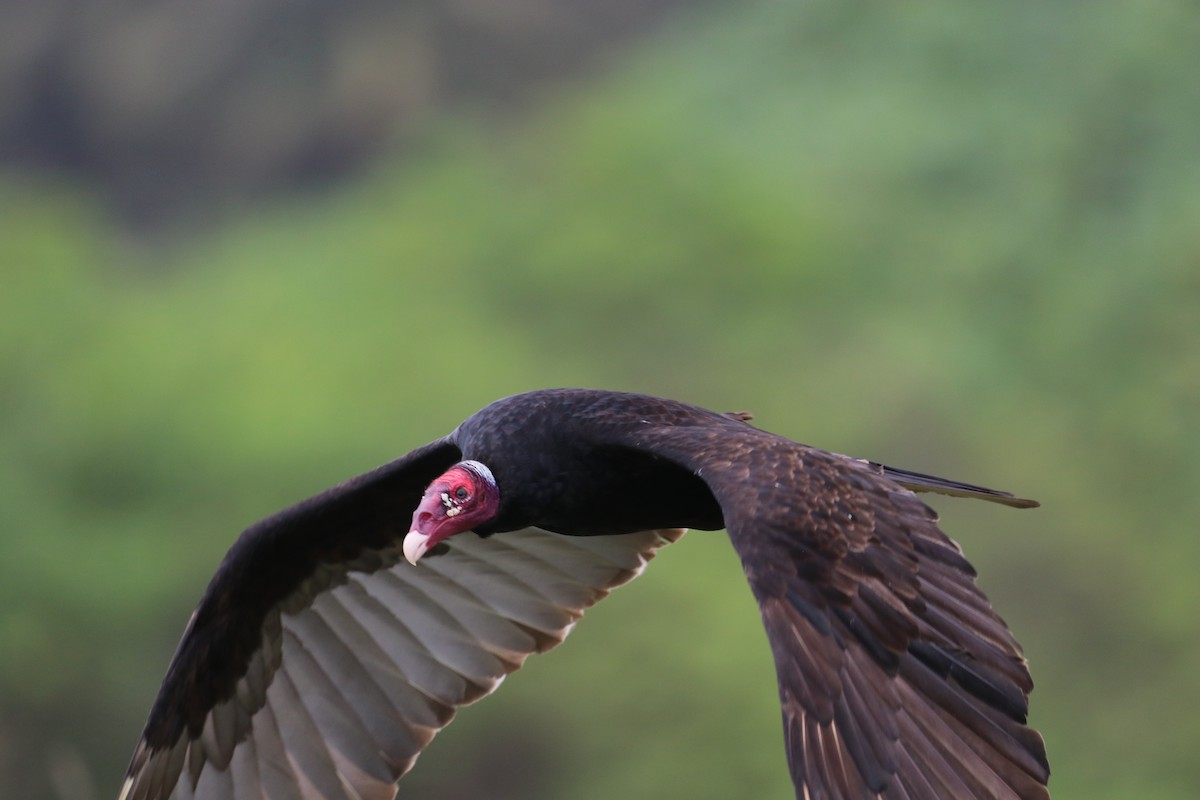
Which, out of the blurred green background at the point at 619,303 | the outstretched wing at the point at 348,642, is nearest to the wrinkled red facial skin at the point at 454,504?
the outstretched wing at the point at 348,642

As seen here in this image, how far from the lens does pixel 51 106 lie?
3108 centimetres

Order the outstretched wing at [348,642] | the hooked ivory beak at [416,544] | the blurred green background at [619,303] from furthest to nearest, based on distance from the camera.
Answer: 1. the blurred green background at [619,303]
2. the outstretched wing at [348,642]
3. the hooked ivory beak at [416,544]

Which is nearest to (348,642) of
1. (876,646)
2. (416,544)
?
(416,544)

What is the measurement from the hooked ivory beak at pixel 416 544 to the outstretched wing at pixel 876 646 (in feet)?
3.02

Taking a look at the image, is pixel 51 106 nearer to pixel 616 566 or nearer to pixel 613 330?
pixel 613 330

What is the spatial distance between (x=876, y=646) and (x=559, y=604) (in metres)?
2.13

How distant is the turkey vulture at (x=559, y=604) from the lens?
3.66m

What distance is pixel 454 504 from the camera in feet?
15.3

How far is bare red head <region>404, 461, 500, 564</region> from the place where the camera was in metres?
4.66

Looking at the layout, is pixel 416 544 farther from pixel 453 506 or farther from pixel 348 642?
pixel 348 642

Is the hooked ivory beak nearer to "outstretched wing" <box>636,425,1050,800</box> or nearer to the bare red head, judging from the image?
the bare red head

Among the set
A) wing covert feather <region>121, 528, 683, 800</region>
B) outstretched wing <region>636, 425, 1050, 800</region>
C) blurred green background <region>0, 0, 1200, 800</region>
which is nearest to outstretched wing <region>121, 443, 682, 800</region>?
wing covert feather <region>121, 528, 683, 800</region>

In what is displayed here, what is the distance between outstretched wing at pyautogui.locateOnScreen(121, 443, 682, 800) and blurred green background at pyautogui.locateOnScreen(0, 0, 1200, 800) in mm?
9293

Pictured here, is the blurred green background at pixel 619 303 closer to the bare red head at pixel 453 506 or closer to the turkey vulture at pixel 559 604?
the turkey vulture at pixel 559 604
